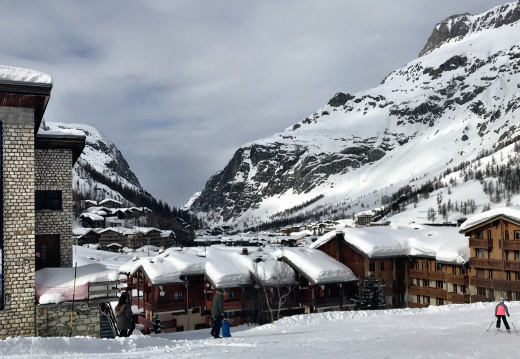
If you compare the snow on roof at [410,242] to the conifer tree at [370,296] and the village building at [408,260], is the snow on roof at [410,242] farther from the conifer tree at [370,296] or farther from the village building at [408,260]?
the conifer tree at [370,296]

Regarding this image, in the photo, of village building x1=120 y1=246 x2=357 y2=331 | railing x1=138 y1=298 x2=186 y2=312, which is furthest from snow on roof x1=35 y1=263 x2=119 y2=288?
railing x1=138 y1=298 x2=186 y2=312

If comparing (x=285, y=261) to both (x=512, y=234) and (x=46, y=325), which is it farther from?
(x=46, y=325)

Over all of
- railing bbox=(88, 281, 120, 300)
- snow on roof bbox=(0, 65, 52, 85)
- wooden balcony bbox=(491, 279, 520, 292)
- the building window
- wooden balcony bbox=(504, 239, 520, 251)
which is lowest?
wooden balcony bbox=(491, 279, 520, 292)

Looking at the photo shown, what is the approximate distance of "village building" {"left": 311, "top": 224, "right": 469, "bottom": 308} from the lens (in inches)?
1715

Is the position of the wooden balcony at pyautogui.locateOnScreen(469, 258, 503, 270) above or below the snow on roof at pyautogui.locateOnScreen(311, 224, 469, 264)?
below

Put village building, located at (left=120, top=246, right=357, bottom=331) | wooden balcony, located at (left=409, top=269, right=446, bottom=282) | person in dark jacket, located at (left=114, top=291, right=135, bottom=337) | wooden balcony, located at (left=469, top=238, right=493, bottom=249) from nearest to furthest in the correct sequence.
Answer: person in dark jacket, located at (left=114, top=291, right=135, bottom=337) → village building, located at (left=120, top=246, right=357, bottom=331) → wooden balcony, located at (left=469, top=238, right=493, bottom=249) → wooden balcony, located at (left=409, top=269, right=446, bottom=282)

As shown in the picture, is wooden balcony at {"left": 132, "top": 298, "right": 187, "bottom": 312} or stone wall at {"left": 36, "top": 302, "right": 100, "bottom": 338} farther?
wooden balcony at {"left": 132, "top": 298, "right": 187, "bottom": 312}

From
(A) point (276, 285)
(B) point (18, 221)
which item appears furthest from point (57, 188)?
(A) point (276, 285)

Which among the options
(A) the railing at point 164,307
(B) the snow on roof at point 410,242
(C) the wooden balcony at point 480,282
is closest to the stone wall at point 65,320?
(A) the railing at point 164,307

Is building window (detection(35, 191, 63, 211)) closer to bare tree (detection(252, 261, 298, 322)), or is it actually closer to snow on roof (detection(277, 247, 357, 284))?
bare tree (detection(252, 261, 298, 322))

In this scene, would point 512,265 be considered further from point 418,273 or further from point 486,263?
point 418,273

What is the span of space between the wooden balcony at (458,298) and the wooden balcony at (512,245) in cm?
584

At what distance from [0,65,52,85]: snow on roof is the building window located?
524cm

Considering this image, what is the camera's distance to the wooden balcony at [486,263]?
39.4 meters
